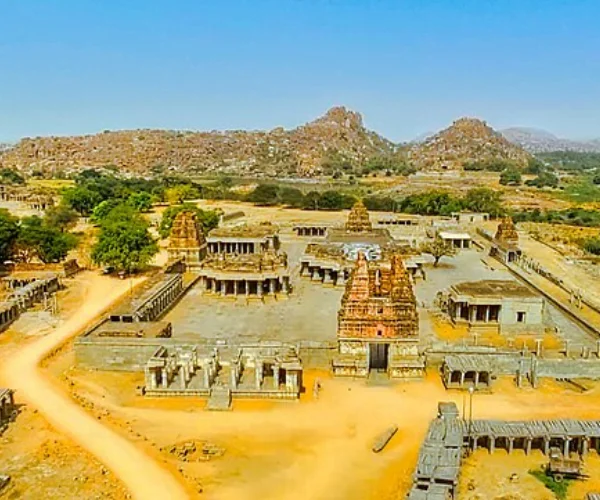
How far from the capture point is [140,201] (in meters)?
90.2

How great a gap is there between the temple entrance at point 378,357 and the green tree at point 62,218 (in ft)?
170

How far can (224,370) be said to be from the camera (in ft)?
100

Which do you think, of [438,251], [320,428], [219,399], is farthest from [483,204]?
[320,428]

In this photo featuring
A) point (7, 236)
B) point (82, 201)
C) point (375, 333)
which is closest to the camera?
point (375, 333)

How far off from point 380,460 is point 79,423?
11.3 m

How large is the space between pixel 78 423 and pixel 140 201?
67926mm

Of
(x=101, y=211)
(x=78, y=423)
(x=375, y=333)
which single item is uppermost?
(x=101, y=211)

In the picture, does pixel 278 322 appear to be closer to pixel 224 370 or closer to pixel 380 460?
pixel 224 370

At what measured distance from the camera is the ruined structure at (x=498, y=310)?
125ft

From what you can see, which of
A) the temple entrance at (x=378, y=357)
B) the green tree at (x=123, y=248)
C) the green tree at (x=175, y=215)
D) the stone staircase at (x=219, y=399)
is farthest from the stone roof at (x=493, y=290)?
the green tree at (x=175, y=215)

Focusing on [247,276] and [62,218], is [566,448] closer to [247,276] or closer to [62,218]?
[247,276]

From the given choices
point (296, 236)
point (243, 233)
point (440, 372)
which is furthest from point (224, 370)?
point (296, 236)

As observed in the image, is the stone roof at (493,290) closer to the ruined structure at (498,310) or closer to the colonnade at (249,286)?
the ruined structure at (498,310)

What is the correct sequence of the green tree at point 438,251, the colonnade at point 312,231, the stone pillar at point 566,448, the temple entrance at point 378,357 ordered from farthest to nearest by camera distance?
1. the colonnade at point 312,231
2. the green tree at point 438,251
3. the temple entrance at point 378,357
4. the stone pillar at point 566,448
